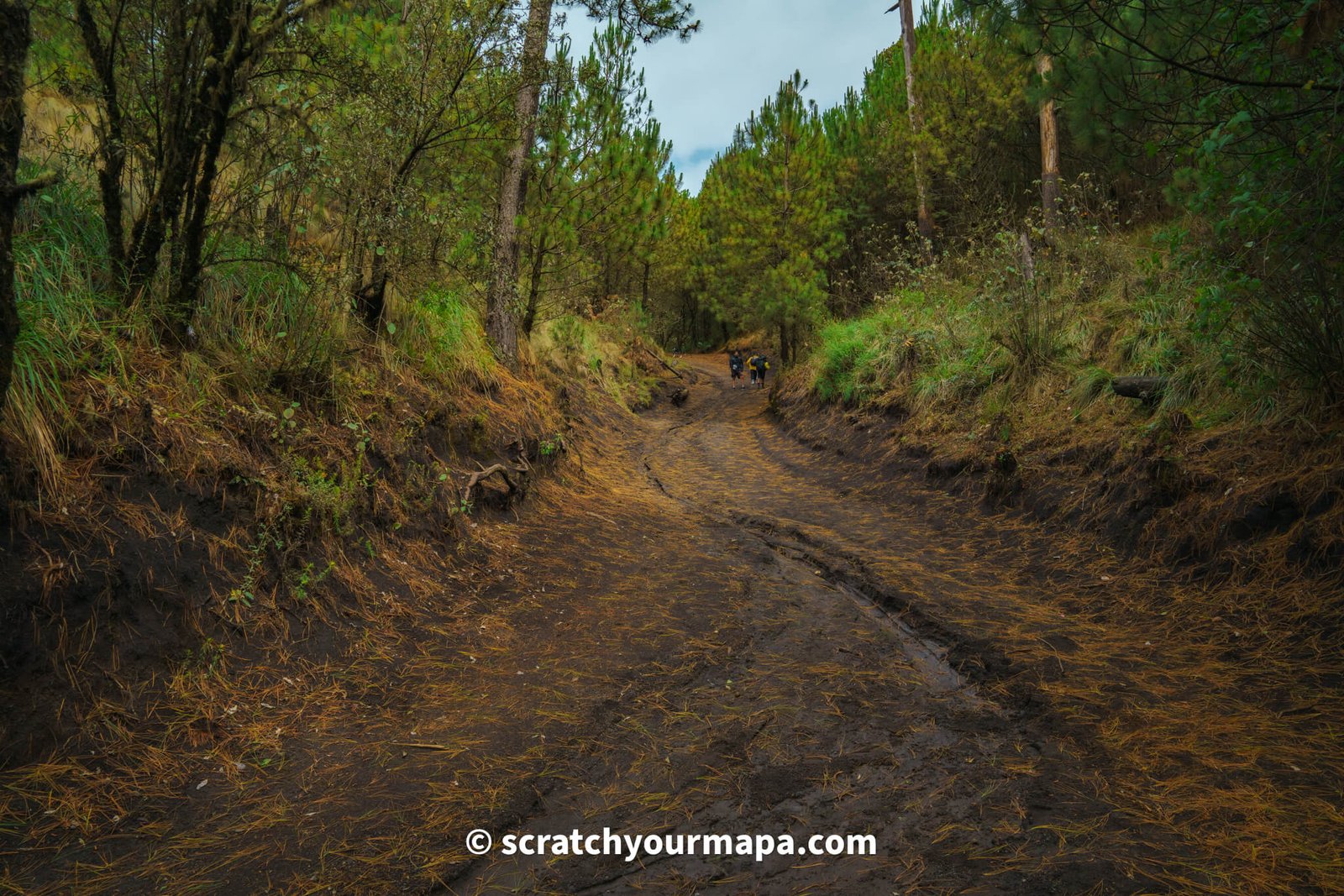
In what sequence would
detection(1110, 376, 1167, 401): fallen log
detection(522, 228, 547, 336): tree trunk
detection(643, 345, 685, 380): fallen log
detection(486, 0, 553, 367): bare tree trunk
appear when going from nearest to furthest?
detection(1110, 376, 1167, 401): fallen log, detection(486, 0, 553, 367): bare tree trunk, detection(522, 228, 547, 336): tree trunk, detection(643, 345, 685, 380): fallen log

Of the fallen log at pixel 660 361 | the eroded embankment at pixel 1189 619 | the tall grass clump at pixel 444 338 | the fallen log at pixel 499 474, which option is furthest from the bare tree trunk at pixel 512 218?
the fallen log at pixel 660 361

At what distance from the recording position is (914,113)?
1667cm

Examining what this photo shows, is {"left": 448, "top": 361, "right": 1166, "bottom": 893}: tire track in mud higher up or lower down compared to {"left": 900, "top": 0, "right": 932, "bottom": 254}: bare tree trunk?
lower down

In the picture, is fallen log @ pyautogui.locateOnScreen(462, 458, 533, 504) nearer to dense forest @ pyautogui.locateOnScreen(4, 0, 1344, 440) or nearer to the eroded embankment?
dense forest @ pyautogui.locateOnScreen(4, 0, 1344, 440)

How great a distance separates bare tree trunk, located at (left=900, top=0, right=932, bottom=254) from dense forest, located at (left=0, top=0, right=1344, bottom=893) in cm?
944

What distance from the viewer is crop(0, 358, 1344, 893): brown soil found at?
217cm

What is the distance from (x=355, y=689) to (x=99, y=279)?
2.72 m

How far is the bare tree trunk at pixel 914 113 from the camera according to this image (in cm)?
1589

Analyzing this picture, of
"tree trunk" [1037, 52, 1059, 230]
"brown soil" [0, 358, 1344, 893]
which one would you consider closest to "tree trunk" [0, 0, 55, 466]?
"brown soil" [0, 358, 1344, 893]

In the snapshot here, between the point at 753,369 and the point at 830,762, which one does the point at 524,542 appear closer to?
the point at 830,762

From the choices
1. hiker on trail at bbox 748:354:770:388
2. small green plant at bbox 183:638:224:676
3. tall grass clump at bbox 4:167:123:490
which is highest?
hiker on trail at bbox 748:354:770:388

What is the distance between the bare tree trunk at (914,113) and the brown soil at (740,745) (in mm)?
12694

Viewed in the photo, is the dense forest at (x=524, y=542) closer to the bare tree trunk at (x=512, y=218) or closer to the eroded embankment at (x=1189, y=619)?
the eroded embankment at (x=1189, y=619)

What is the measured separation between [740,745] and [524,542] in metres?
2.92
